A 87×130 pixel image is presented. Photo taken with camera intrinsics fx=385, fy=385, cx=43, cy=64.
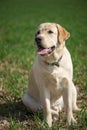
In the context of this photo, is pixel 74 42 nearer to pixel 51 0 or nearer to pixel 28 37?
pixel 28 37

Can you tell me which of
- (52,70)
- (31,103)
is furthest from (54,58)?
(31,103)

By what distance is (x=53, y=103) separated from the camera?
5875 millimetres

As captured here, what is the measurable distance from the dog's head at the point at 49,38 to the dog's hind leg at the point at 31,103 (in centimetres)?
88

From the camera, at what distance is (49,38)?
17.7 feet

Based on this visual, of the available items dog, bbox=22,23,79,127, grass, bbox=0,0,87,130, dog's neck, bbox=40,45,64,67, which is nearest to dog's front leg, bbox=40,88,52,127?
dog, bbox=22,23,79,127

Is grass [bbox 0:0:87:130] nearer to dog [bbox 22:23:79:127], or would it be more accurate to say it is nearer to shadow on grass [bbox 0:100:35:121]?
shadow on grass [bbox 0:100:35:121]

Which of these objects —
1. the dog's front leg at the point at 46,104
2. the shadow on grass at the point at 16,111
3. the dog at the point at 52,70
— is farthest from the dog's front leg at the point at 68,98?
the shadow on grass at the point at 16,111

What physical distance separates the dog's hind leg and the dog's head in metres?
Answer: 0.88

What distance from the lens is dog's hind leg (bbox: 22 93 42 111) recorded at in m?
5.76

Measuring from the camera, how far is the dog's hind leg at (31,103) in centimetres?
576

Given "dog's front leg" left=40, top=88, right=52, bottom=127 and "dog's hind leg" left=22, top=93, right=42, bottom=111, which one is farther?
"dog's hind leg" left=22, top=93, right=42, bottom=111

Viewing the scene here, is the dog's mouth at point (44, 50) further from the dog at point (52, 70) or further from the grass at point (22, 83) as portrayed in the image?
the grass at point (22, 83)

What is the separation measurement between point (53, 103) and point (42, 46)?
3.33 ft

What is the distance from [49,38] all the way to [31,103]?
42.9 inches
